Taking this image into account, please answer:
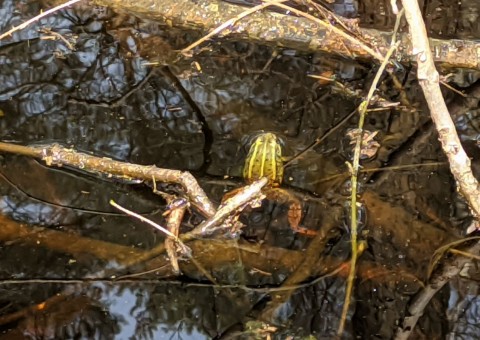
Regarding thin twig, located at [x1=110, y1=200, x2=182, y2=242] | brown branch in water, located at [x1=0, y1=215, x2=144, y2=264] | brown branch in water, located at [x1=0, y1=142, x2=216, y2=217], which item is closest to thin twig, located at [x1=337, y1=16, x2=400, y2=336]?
brown branch in water, located at [x1=0, y1=142, x2=216, y2=217]

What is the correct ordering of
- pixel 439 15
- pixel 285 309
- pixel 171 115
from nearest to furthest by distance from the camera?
pixel 285 309
pixel 171 115
pixel 439 15

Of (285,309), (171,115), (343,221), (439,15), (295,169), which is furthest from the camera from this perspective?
(439,15)

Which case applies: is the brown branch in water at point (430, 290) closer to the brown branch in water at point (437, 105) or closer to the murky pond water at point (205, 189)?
the murky pond water at point (205, 189)

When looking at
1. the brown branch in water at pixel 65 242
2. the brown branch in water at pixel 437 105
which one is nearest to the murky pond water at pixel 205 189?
the brown branch in water at pixel 65 242

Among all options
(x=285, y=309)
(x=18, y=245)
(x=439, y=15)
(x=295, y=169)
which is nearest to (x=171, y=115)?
(x=295, y=169)

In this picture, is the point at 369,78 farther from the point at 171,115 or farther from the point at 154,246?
the point at 154,246

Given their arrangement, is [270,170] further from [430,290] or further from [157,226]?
[430,290]

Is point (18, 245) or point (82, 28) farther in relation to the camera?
point (82, 28)
